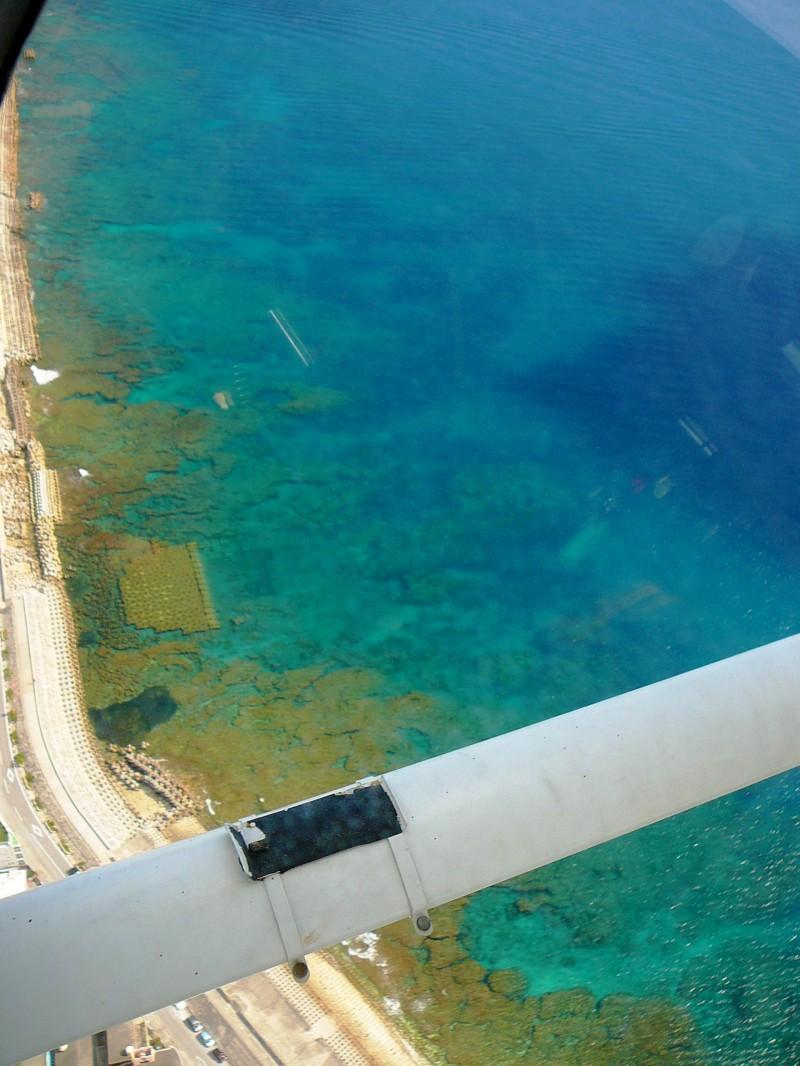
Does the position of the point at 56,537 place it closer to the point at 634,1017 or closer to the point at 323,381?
the point at 323,381

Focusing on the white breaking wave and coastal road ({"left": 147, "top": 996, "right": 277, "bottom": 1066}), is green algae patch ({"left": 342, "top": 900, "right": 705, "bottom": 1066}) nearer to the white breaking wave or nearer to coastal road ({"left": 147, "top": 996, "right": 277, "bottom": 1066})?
coastal road ({"left": 147, "top": 996, "right": 277, "bottom": 1066})

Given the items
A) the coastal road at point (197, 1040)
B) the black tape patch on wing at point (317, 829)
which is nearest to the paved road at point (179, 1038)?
the coastal road at point (197, 1040)

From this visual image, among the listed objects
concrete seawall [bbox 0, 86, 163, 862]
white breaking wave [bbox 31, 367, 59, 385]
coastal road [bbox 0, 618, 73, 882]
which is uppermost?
white breaking wave [bbox 31, 367, 59, 385]

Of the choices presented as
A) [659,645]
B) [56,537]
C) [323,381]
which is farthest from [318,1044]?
[323,381]

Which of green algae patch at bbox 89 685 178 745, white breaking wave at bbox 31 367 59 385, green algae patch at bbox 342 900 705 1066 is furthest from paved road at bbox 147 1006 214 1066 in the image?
white breaking wave at bbox 31 367 59 385

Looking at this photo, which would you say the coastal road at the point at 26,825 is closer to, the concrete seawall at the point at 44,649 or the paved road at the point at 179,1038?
the concrete seawall at the point at 44,649

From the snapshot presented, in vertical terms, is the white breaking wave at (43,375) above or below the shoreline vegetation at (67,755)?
above
